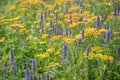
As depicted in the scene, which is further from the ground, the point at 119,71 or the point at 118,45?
the point at 118,45

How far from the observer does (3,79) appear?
396 cm

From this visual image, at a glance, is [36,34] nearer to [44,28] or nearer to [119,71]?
[44,28]

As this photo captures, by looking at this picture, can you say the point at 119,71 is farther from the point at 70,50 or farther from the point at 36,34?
the point at 36,34

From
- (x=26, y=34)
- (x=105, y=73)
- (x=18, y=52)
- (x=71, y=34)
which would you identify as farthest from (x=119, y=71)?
(x=26, y=34)

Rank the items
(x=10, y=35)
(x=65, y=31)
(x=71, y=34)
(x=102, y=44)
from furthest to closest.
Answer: (x=10, y=35) → (x=65, y=31) → (x=71, y=34) → (x=102, y=44)

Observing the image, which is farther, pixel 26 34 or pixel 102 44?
pixel 26 34

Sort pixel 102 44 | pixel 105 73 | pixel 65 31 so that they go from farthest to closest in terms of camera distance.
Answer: pixel 65 31, pixel 102 44, pixel 105 73

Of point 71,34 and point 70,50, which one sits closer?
point 70,50

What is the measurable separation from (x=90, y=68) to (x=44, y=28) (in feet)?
5.71

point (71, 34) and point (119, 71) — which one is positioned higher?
point (71, 34)

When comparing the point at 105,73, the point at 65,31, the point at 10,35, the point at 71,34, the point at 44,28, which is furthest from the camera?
the point at 10,35

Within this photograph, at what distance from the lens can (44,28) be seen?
5.31 meters

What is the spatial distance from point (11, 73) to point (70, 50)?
0.87 meters

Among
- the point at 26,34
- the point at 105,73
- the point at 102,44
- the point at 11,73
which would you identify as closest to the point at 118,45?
the point at 102,44
